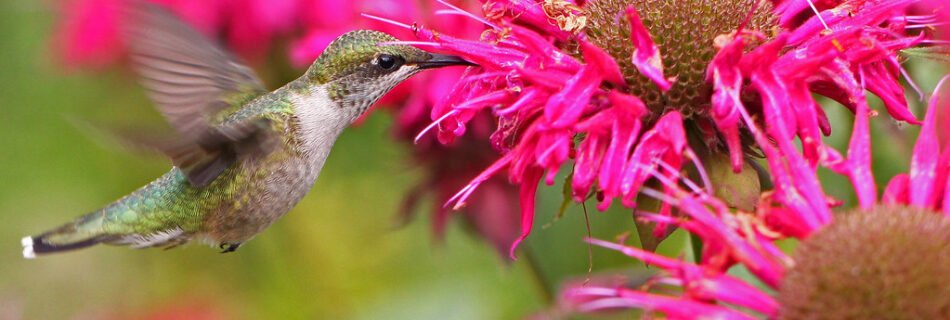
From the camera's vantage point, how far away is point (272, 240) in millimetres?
2693

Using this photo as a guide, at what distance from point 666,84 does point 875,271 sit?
0.31 m

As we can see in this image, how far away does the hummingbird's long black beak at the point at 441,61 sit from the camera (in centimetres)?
141

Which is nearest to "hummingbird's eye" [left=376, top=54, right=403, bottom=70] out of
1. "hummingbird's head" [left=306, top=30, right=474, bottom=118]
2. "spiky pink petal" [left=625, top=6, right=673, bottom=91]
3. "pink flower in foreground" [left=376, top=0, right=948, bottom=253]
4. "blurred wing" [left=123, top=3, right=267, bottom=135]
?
"hummingbird's head" [left=306, top=30, right=474, bottom=118]

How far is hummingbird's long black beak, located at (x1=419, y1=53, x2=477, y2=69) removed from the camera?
141 centimetres

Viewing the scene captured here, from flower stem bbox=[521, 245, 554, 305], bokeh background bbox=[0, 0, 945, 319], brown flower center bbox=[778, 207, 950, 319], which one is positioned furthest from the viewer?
bokeh background bbox=[0, 0, 945, 319]

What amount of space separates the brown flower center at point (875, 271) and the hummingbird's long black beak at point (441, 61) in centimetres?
53

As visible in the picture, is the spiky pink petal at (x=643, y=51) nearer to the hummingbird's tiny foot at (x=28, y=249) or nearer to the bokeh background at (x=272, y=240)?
the bokeh background at (x=272, y=240)

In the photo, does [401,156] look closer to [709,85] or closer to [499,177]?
[499,177]

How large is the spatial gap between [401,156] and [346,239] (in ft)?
1.68

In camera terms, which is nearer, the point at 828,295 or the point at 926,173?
the point at 828,295

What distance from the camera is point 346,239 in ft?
9.03

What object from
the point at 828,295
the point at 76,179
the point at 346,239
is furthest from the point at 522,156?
the point at 76,179

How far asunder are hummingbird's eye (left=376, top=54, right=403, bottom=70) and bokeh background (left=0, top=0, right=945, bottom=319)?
0.52 metres

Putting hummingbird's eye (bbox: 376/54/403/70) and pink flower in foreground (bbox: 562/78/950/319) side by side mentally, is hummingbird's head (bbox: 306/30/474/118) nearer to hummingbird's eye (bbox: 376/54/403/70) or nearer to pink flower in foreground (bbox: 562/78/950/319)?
hummingbird's eye (bbox: 376/54/403/70)
